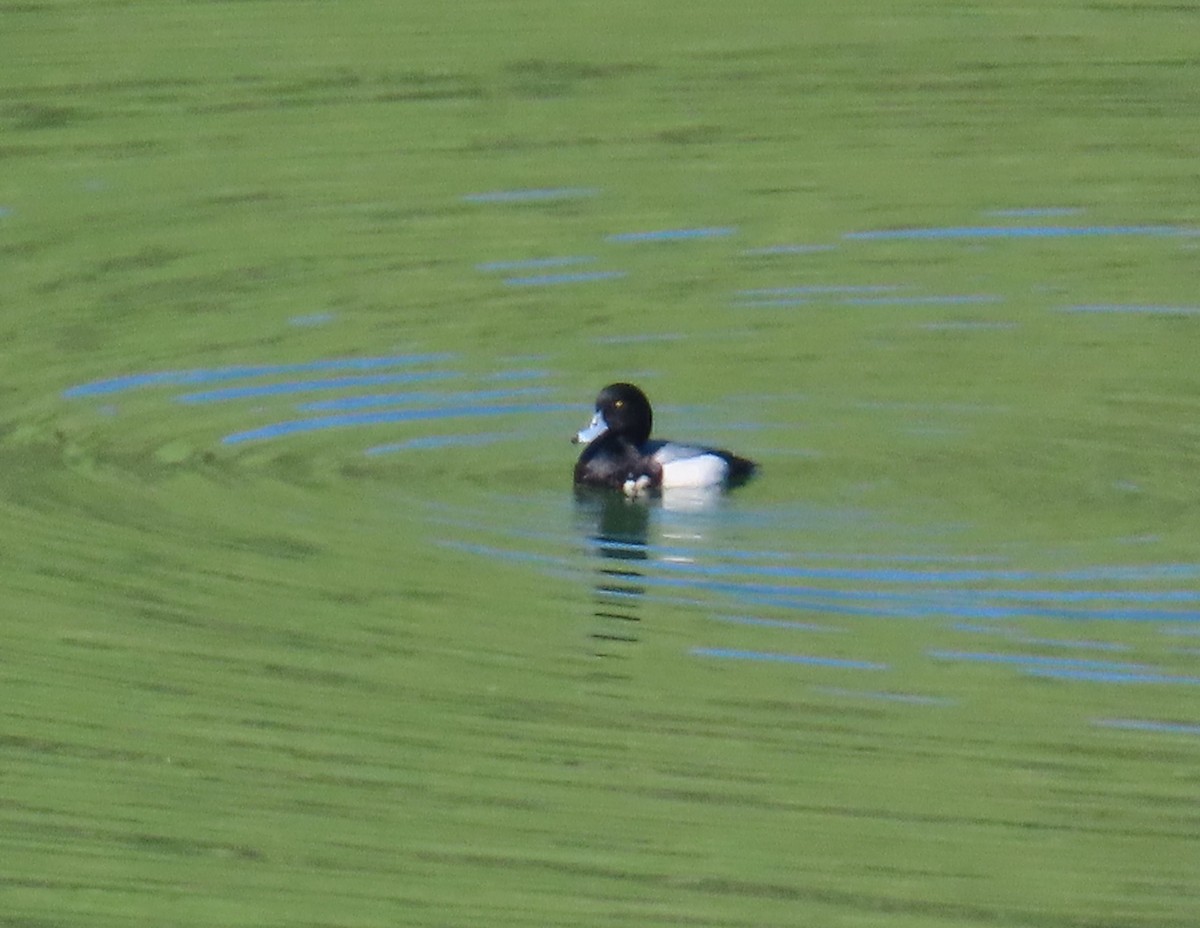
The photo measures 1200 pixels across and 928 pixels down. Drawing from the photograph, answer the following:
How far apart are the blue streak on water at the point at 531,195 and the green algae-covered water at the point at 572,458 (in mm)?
50

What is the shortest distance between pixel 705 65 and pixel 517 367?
201 inches

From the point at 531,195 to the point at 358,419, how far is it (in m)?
3.70

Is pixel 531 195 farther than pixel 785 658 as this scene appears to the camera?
Yes

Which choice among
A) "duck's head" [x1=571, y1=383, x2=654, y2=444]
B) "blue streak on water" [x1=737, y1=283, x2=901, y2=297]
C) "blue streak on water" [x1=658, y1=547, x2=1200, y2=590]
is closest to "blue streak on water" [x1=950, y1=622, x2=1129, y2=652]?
"blue streak on water" [x1=658, y1=547, x2=1200, y2=590]

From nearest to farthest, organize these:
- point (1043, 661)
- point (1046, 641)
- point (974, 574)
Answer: point (1043, 661), point (1046, 641), point (974, 574)

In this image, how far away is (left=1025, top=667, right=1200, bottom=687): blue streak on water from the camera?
32.1ft

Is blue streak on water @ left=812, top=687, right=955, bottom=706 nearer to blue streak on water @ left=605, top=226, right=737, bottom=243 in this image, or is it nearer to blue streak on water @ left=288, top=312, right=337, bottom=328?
blue streak on water @ left=288, top=312, right=337, bottom=328

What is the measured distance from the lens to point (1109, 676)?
9852 millimetres

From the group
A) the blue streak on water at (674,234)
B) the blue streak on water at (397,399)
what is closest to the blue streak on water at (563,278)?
the blue streak on water at (674,234)

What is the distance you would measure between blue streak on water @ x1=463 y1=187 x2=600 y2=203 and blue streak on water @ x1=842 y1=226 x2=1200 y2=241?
1642 mm

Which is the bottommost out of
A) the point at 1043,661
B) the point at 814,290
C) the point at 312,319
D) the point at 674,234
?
the point at 1043,661

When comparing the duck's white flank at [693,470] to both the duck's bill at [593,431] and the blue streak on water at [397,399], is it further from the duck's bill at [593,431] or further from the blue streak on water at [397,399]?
the blue streak on water at [397,399]

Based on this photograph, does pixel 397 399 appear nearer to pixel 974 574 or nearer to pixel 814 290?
pixel 814 290

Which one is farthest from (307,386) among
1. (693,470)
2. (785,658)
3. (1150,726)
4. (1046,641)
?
(1150,726)
